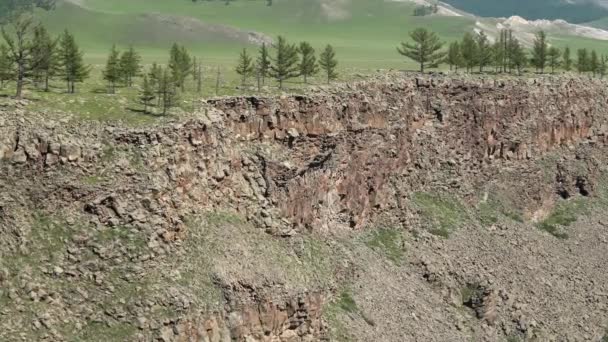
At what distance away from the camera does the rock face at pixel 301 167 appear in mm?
63844

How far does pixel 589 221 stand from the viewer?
112 m

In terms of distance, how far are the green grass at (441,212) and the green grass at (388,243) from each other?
16.8 ft

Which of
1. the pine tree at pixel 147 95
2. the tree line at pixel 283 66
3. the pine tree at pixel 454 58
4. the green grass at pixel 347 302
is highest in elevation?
the pine tree at pixel 454 58

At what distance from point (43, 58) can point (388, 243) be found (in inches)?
1607

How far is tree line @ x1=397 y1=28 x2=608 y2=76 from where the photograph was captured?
117625 mm

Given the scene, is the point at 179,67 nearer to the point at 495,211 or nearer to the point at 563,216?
the point at 495,211

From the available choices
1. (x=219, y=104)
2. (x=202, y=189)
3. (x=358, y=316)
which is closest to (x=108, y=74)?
(x=219, y=104)

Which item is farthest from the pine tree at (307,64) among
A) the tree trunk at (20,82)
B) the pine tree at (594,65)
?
the pine tree at (594,65)

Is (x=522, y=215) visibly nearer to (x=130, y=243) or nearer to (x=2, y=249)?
(x=130, y=243)

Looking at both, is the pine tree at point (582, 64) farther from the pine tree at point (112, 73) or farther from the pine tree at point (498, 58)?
the pine tree at point (112, 73)

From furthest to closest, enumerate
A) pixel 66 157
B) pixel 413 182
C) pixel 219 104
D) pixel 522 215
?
1. pixel 522 215
2. pixel 413 182
3. pixel 219 104
4. pixel 66 157

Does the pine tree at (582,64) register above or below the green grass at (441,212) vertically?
above

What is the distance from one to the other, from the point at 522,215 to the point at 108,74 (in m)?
56.2

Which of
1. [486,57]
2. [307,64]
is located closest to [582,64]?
[486,57]
